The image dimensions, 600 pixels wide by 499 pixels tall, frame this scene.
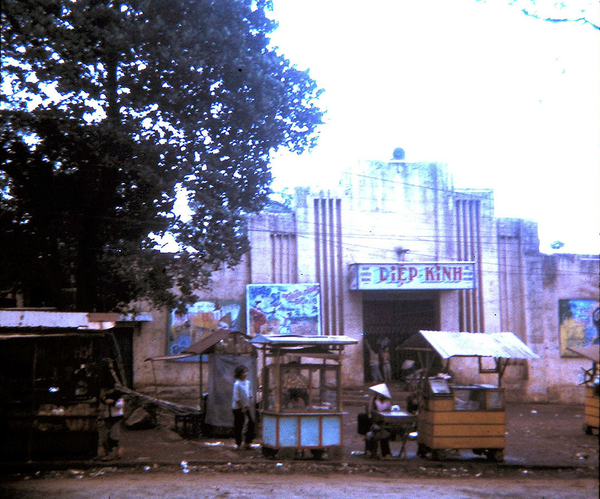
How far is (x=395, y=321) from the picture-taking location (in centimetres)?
2545

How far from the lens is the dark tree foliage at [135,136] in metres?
13.4

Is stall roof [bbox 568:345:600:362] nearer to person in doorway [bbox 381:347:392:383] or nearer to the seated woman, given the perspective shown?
the seated woman

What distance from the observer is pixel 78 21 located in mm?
13141

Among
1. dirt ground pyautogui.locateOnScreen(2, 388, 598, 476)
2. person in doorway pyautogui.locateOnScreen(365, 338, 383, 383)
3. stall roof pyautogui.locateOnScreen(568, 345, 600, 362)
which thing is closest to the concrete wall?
person in doorway pyautogui.locateOnScreen(365, 338, 383, 383)

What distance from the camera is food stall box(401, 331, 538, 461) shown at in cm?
1314

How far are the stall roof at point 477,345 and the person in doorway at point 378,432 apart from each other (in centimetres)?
139

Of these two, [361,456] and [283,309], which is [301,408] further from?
[283,309]

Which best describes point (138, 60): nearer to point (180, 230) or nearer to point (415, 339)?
point (180, 230)

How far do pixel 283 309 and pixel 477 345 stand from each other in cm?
1078

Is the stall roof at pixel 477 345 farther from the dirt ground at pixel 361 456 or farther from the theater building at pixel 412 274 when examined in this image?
the theater building at pixel 412 274

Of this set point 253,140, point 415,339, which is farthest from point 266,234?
point 415,339

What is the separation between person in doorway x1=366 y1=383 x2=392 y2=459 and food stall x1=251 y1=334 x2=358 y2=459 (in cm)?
59

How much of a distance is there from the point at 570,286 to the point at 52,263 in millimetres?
18368

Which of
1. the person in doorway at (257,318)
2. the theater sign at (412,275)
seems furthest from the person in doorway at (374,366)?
the person in doorway at (257,318)
